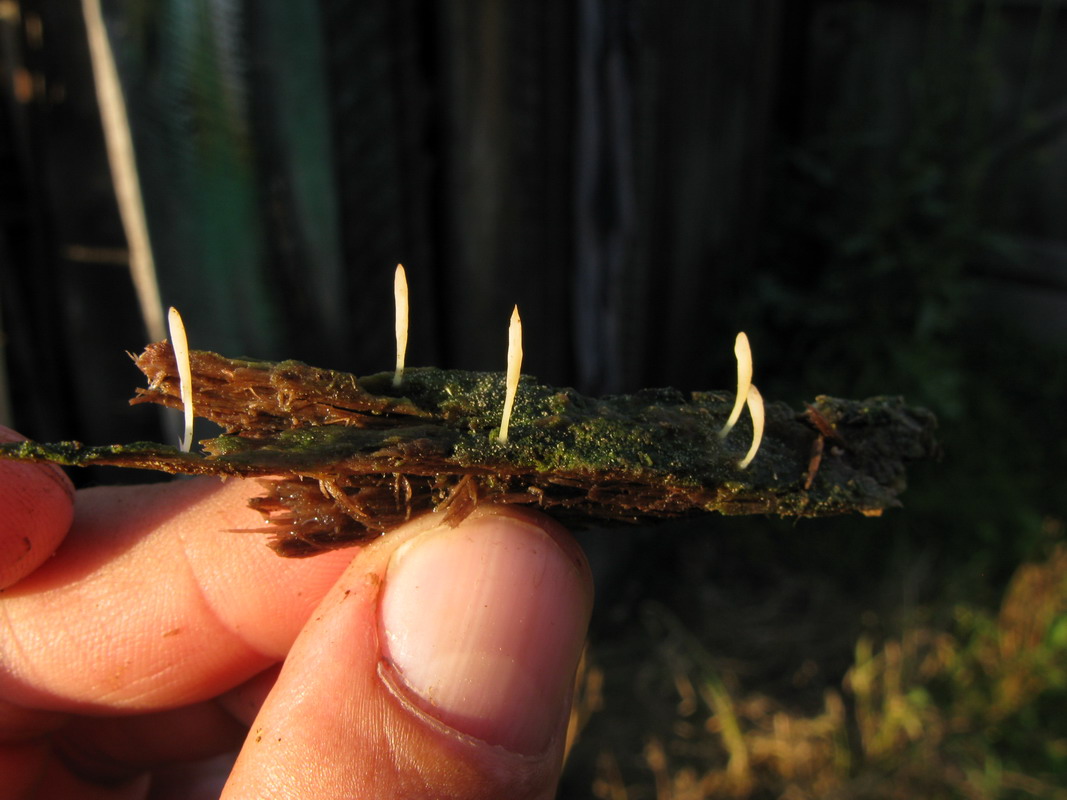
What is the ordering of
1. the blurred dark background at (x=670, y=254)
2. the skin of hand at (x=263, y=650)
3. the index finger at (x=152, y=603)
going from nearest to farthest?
the skin of hand at (x=263, y=650)
the index finger at (x=152, y=603)
the blurred dark background at (x=670, y=254)

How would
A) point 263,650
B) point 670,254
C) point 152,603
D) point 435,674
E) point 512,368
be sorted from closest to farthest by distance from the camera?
point 512,368 → point 435,674 → point 152,603 → point 263,650 → point 670,254

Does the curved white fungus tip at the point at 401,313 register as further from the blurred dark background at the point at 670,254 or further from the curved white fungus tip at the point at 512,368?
the blurred dark background at the point at 670,254


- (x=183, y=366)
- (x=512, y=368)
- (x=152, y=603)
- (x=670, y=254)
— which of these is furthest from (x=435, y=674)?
(x=670, y=254)

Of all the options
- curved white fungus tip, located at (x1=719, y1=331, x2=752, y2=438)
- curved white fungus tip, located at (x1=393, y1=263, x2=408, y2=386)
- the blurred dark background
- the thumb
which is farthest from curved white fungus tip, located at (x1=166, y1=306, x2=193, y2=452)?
the blurred dark background

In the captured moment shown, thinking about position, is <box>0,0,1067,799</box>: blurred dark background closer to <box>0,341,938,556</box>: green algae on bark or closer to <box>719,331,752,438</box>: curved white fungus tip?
<box>0,341,938,556</box>: green algae on bark

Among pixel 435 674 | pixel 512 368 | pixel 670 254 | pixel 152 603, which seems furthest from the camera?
pixel 670 254

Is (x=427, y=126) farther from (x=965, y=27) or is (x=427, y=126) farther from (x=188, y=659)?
(x=965, y=27)

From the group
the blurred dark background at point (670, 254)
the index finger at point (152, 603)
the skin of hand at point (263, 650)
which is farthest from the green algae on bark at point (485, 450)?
the blurred dark background at point (670, 254)

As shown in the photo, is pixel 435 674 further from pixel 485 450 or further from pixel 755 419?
pixel 755 419
